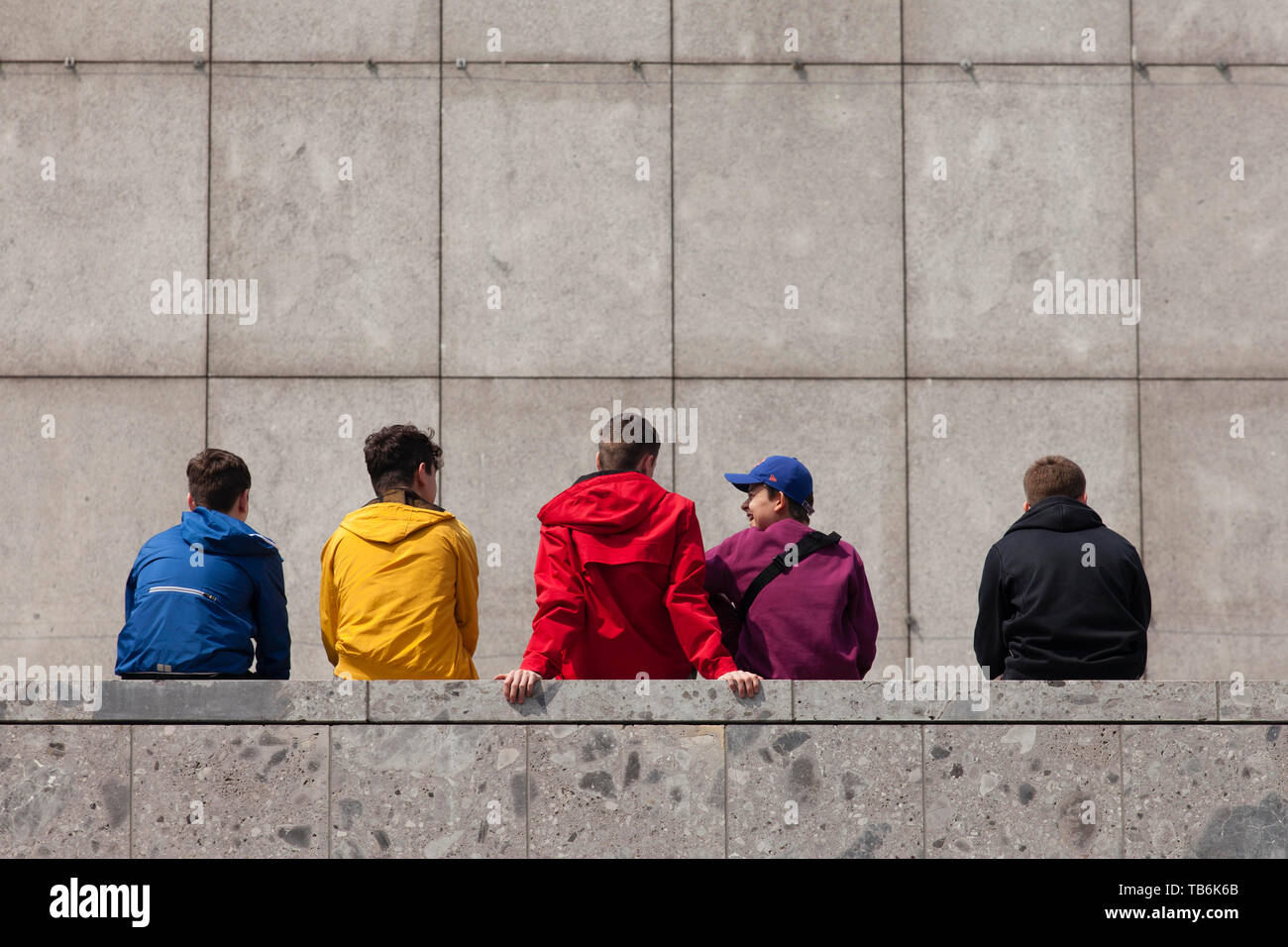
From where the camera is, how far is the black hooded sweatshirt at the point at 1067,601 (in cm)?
545

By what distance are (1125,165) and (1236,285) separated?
112 cm

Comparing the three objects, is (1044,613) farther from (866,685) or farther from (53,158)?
(53,158)

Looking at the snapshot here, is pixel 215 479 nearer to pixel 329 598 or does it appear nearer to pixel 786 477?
pixel 329 598

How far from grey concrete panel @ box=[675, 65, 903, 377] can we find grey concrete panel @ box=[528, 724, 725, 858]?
418 centimetres

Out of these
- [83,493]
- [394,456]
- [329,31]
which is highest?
[329,31]

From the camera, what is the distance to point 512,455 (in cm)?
905

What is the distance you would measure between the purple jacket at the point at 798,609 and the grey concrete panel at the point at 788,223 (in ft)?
12.1

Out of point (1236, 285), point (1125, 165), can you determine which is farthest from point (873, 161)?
point (1236, 285)

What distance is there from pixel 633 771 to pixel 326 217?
17.4 ft

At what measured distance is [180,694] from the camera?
5.33 m

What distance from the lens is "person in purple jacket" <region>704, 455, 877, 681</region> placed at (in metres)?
5.47

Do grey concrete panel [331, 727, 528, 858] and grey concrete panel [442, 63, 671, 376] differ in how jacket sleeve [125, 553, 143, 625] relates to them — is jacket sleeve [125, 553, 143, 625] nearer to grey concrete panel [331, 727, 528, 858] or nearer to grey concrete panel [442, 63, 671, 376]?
grey concrete panel [331, 727, 528, 858]

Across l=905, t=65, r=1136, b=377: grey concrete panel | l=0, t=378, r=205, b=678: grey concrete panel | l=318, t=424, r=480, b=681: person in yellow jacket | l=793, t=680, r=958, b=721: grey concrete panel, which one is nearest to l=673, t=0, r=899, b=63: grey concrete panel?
l=905, t=65, r=1136, b=377: grey concrete panel

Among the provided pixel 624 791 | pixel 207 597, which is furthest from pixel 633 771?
pixel 207 597
